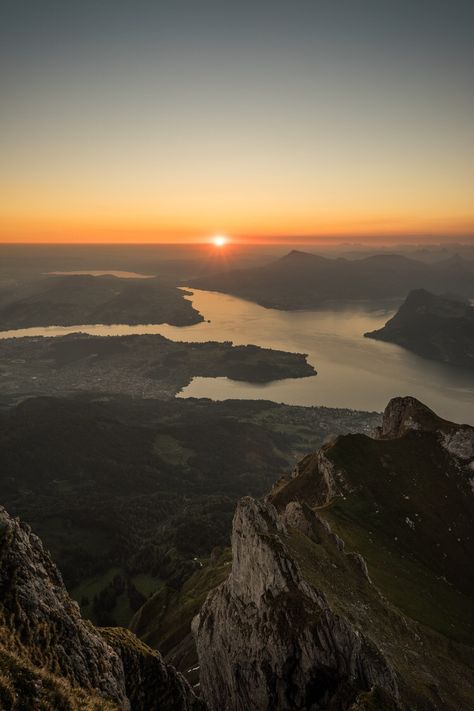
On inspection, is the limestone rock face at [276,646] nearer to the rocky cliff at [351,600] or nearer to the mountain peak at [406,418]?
the rocky cliff at [351,600]

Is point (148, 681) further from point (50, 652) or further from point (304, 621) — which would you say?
point (304, 621)

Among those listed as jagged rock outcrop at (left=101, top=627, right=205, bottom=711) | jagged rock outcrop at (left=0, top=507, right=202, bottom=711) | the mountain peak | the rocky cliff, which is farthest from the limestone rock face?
the mountain peak

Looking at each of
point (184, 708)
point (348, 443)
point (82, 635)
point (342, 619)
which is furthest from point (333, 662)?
point (348, 443)

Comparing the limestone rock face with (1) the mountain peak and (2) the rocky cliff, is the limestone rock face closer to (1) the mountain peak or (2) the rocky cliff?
(2) the rocky cliff

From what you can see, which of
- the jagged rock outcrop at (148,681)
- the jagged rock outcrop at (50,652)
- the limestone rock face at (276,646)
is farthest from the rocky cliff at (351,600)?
the jagged rock outcrop at (50,652)

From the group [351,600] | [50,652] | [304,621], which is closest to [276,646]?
[304,621]

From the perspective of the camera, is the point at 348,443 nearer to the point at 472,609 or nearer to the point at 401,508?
the point at 401,508
